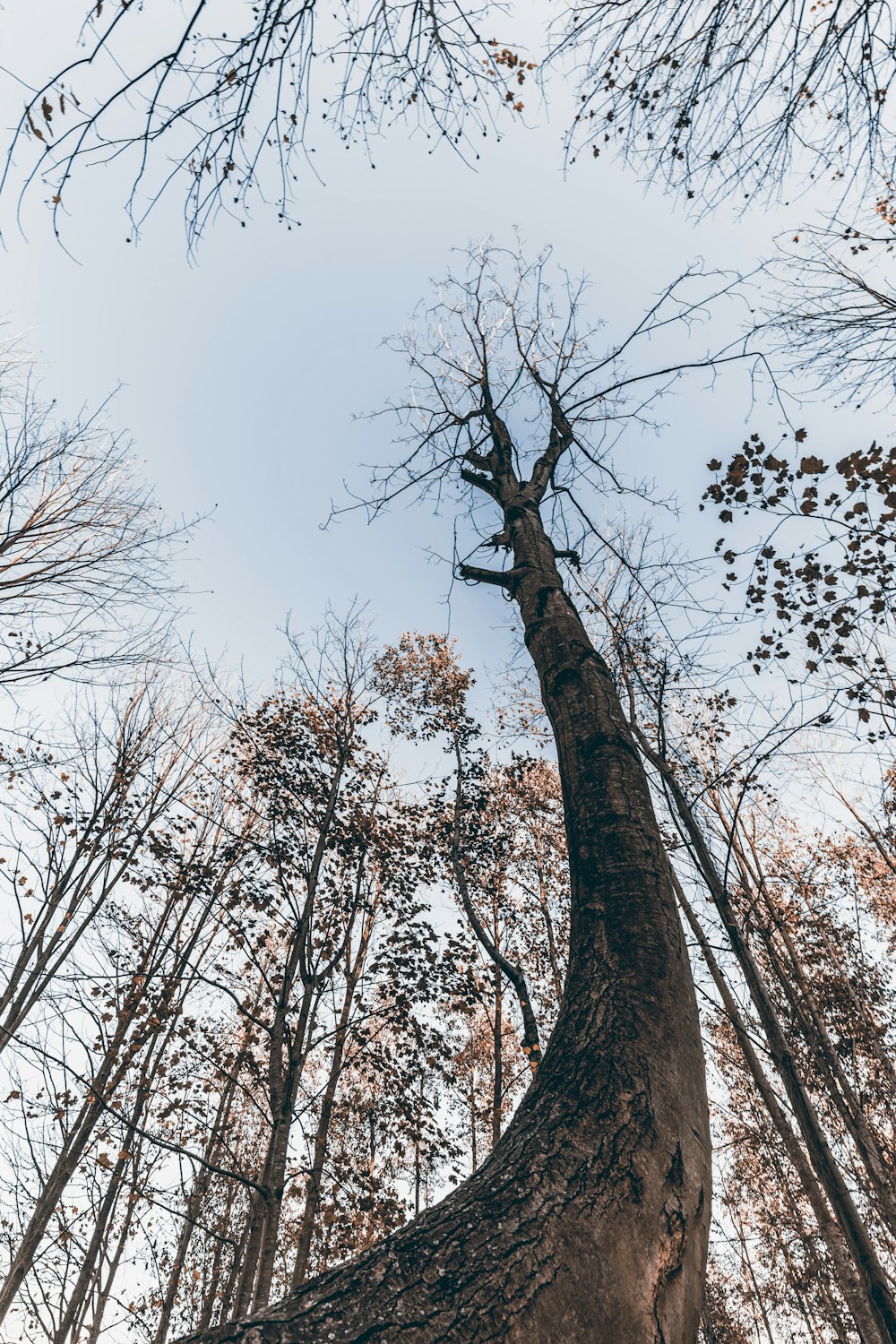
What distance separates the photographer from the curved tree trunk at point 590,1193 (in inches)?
34.1

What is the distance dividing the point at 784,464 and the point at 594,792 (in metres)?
4.27

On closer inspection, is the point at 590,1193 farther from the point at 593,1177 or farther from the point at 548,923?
the point at 548,923

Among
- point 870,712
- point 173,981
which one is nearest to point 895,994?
point 870,712

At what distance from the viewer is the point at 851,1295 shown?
6.64 metres

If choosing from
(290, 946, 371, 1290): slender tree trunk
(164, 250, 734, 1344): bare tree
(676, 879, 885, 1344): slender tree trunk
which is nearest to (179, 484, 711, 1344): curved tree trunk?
(164, 250, 734, 1344): bare tree

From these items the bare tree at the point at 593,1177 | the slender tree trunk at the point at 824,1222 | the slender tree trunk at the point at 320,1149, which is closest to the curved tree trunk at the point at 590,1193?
the bare tree at the point at 593,1177

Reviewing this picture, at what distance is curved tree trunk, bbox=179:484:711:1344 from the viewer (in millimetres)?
866

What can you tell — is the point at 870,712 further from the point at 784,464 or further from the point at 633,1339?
the point at 633,1339

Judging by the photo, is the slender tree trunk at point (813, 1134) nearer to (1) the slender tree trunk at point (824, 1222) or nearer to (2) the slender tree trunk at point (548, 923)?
(1) the slender tree trunk at point (824, 1222)

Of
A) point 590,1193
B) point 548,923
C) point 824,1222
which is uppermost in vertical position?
point 548,923

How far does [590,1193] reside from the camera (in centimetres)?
102

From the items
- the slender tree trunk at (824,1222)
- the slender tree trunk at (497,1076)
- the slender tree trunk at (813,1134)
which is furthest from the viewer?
the slender tree trunk at (497,1076)

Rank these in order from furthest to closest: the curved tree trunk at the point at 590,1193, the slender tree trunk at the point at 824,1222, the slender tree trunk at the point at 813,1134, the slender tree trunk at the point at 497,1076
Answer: the slender tree trunk at the point at 497,1076, the slender tree trunk at the point at 824,1222, the slender tree trunk at the point at 813,1134, the curved tree trunk at the point at 590,1193

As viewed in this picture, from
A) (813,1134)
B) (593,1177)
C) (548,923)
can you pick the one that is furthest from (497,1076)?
(593,1177)
